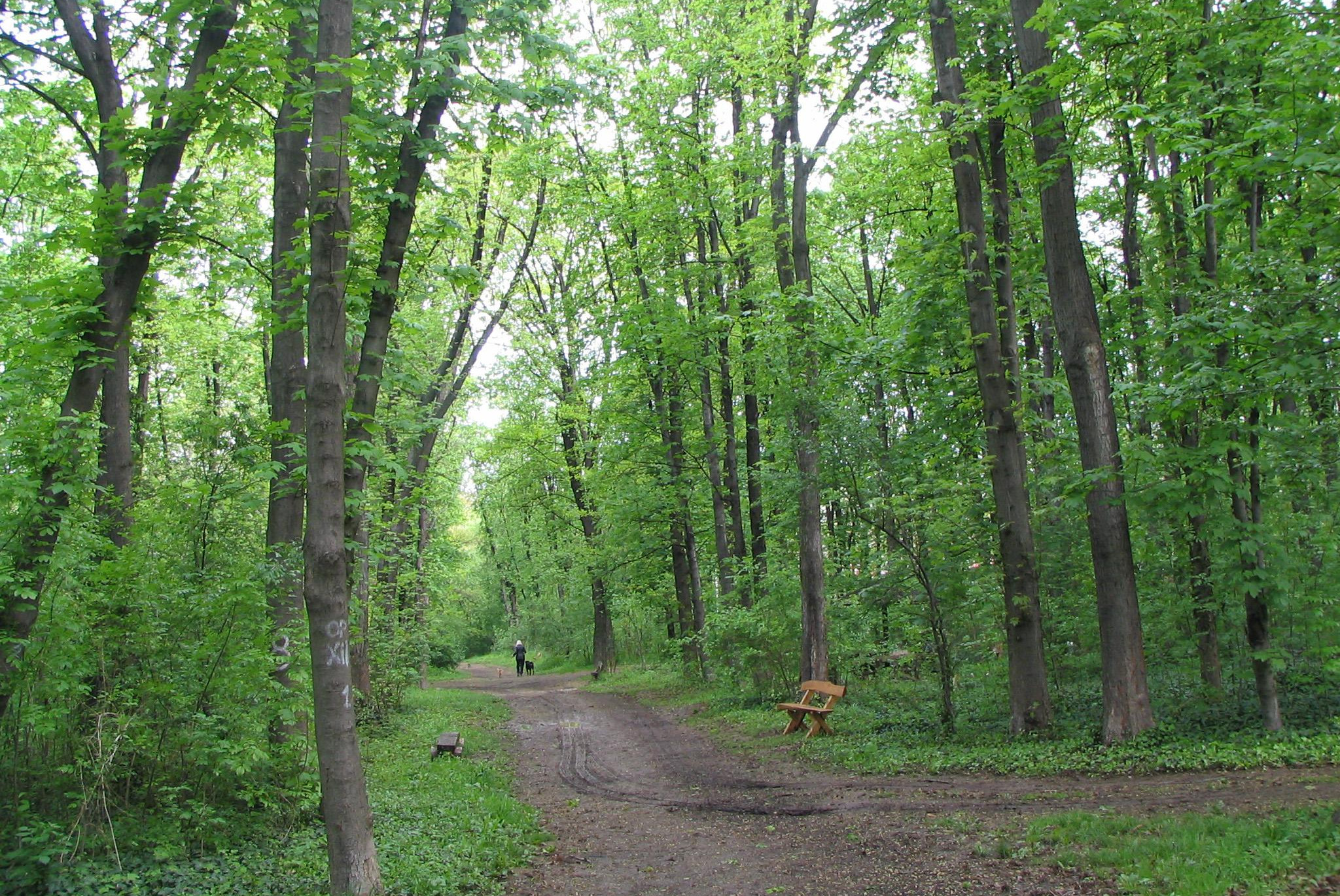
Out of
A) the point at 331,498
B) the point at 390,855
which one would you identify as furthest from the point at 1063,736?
the point at 331,498

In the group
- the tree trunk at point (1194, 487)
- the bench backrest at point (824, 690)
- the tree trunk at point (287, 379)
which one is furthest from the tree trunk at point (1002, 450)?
the tree trunk at point (287, 379)

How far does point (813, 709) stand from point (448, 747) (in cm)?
536

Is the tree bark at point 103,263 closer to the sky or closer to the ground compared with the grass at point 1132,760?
closer to the sky

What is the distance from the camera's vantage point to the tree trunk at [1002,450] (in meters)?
10.6

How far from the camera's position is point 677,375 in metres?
20.6

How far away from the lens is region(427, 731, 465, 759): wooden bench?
40.4 ft

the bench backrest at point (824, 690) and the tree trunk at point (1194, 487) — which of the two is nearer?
the tree trunk at point (1194, 487)

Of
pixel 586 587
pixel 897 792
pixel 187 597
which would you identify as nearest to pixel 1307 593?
pixel 897 792

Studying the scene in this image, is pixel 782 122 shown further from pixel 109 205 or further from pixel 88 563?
pixel 88 563

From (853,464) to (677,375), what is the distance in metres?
9.64

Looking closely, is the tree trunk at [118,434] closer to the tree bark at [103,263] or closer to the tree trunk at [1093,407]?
the tree bark at [103,263]

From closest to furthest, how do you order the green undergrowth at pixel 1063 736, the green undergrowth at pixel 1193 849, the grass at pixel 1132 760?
the green undergrowth at pixel 1193 849 → the grass at pixel 1132 760 → the green undergrowth at pixel 1063 736

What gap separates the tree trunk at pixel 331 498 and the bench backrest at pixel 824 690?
7.96 metres

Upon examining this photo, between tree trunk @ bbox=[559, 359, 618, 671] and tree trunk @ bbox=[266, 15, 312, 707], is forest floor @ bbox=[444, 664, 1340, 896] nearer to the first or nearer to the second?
tree trunk @ bbox=[266, 15, 312, 707]
